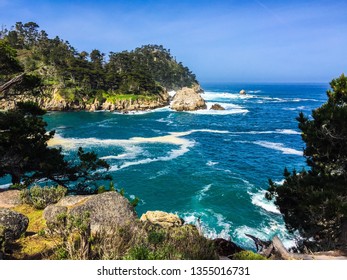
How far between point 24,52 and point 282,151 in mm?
108132

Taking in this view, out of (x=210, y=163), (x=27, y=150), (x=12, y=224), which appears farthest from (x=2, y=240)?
(x=210, y=163)

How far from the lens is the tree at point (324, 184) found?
421 inches

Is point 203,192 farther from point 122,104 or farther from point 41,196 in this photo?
point 122,104

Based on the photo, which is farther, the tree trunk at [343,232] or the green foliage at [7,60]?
the green foliage at [7,60]

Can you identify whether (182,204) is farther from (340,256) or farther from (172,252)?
(172,252)

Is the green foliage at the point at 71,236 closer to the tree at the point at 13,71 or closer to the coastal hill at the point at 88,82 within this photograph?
the tree at the point at 13,71

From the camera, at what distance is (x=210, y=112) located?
8781 cm

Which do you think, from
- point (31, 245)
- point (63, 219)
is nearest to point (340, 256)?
point (63, 219)

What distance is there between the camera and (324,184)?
12.4 meters

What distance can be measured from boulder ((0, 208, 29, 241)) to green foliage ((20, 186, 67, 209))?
4239 mm

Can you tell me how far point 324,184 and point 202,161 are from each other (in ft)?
83.8

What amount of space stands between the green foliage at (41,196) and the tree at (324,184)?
11250mm

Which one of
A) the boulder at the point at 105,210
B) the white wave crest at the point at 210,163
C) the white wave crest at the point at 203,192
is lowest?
the white wave crest at the point at 203,192

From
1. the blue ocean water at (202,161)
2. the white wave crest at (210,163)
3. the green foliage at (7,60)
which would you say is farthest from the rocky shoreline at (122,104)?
the green foliage at (7,60)
